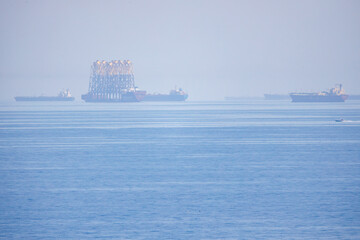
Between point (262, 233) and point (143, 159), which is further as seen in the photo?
point (143, 159)

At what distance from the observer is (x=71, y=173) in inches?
1182

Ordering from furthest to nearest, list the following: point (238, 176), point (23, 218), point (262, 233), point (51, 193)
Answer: point (238, 176)
point (51, 193)
point (23, 218)
point (262, 233)

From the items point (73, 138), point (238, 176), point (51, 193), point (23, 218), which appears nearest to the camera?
point (23, 218)

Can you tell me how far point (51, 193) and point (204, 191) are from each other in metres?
6.24

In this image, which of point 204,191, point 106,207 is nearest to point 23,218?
point 106,207

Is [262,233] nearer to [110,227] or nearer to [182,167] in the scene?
[110,227]

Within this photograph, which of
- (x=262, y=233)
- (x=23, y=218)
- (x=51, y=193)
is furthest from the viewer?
(x=51, y=193)

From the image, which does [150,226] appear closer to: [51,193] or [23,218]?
[23,218]

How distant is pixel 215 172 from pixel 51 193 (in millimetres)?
9330

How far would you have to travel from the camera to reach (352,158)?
3569 centimetres

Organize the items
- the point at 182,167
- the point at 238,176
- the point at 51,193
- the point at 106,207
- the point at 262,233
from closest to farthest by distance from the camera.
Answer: the point at 262,233, the point at 106,207, the point at 51,193, the point at 238,176, the point at 182,167

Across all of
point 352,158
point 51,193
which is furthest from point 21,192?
point 352,158

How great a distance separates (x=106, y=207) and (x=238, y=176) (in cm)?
930

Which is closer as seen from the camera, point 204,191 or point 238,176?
point 204,191
